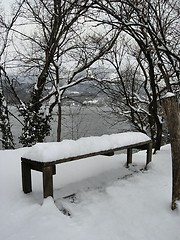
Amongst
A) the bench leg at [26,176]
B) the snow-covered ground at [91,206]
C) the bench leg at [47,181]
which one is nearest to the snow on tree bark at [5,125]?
the snow-covered ground at [91,206]

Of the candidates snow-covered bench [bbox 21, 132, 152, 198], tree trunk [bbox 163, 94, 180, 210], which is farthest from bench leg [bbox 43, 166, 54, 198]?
tree trunk [bbox 163, 94, 180, 210]

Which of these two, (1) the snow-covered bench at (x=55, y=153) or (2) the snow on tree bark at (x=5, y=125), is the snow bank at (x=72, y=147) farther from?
(2) the snow on tree bark at (x=5, y=125)

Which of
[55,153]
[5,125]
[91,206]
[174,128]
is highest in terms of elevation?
[174,128]

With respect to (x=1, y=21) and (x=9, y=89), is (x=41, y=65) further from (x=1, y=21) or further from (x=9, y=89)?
(x=1, y=21)

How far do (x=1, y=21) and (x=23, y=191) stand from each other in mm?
9034

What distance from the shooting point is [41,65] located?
10352 mm

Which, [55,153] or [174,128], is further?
[174,128]

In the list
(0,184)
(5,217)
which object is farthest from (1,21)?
(5,217)

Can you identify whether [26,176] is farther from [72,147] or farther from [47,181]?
[72,147]

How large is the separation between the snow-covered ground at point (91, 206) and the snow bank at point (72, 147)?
0.51 metres

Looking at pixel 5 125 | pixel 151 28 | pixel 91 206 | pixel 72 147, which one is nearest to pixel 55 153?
pixel 72 147

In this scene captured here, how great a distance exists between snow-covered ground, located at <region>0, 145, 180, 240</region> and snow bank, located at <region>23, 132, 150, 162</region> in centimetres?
51

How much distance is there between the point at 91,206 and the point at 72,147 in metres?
0.74

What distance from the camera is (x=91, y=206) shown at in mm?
3105
